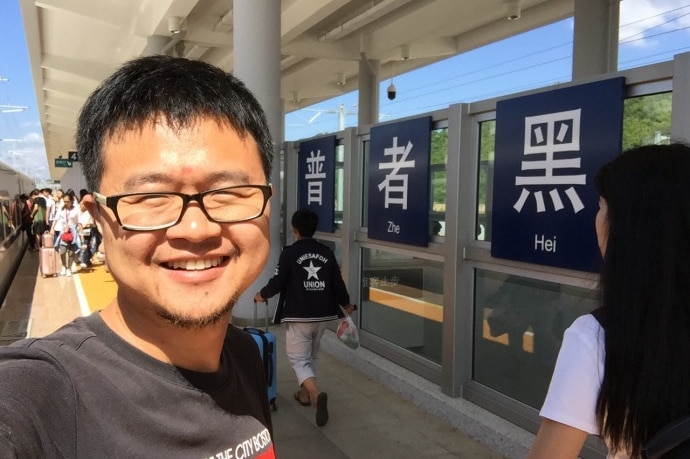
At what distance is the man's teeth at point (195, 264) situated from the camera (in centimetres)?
108

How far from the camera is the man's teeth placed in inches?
42.7

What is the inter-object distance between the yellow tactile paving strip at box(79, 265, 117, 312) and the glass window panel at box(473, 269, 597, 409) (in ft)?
19.6

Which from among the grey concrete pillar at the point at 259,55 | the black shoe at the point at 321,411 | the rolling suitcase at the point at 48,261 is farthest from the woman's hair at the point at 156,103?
the rolling suitcase at the point at 48,261

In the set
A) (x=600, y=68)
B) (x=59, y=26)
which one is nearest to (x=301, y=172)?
(x=600, y=68)

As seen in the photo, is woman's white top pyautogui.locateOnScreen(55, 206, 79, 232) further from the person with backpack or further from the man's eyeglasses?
the person with backpack

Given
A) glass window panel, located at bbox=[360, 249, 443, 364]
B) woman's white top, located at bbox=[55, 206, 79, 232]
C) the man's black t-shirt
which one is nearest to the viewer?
the man's black t-shirt

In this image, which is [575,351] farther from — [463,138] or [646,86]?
[463,138]

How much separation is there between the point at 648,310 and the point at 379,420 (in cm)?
357

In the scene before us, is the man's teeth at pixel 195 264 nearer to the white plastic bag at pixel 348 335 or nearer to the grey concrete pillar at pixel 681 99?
the grey concrete pillar at pixel 681 99

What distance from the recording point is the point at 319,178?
711 centimetres

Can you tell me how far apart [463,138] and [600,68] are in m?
5.39

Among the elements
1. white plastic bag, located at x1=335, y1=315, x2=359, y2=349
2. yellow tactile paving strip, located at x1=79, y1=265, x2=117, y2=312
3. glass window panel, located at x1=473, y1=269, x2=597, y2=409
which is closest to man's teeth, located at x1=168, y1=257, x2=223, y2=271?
glass window panel, located at x1=473, y1=269, x2=597, y2=409

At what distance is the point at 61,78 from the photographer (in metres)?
19.1

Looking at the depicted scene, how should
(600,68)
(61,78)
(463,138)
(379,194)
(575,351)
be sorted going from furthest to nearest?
(61,78) < (600,68) < (379,194) < (463,138) < (575,351)
